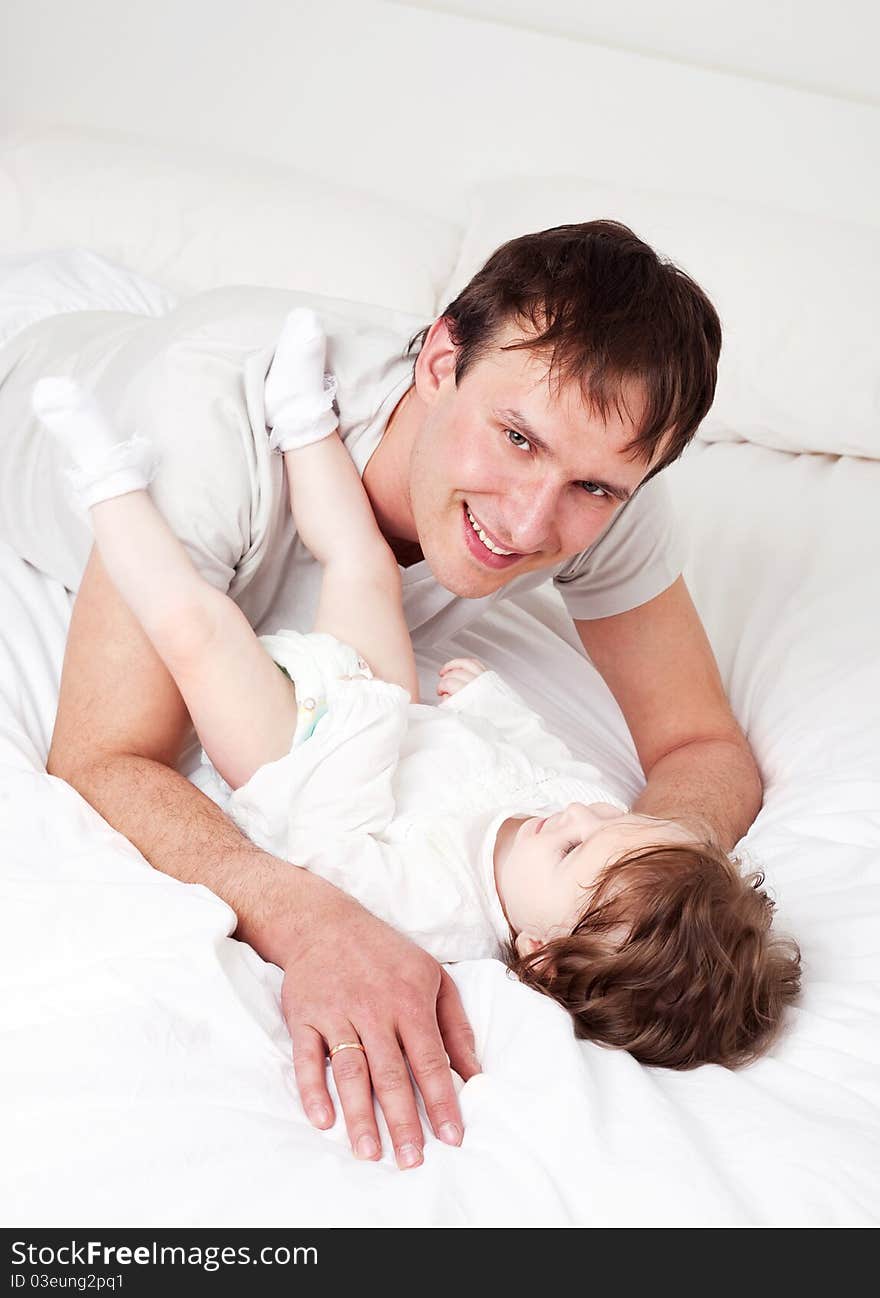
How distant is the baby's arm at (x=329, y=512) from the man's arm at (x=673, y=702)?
1.24ft

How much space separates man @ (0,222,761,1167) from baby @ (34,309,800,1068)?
0.20 ft

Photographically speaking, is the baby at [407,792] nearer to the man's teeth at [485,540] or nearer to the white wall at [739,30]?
the man's teeth at [485,540]

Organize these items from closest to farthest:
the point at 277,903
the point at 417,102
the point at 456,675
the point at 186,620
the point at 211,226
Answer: the point at 277,903
the point at 186,620
the point at 456,675
the point at 211,226
the point at 417,102

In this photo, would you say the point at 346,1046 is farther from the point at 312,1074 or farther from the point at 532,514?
the point at 532,514

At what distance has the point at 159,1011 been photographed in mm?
1014

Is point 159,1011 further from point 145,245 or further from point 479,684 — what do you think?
point 145,245

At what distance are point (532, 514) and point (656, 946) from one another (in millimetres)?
514

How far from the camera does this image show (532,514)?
4.76ft

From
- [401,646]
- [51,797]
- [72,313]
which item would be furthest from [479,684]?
[72,313]

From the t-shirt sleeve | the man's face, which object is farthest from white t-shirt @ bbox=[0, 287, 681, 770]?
the man's face

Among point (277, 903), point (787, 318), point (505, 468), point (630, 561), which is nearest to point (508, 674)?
point (630, 561)

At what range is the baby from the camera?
1.17m

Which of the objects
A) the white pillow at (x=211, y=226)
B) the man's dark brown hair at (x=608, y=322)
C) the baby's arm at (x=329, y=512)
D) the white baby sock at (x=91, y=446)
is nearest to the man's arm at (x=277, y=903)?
the white baby sock at (x=91, y=446)

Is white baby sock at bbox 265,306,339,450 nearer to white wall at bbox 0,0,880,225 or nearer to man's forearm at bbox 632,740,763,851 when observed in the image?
man's forearm at bbox 632,740,763,851
